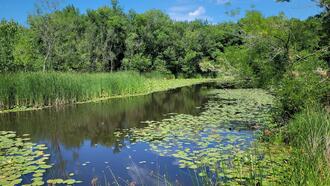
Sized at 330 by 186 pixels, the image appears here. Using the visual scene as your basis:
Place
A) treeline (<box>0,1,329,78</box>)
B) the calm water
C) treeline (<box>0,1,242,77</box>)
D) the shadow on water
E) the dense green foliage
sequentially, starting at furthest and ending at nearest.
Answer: treeline (<box>0,1,242,77</box>)
treeline (<box>0,1,329,78</box>)
the dense green foliage
the shadow on water
the calm water

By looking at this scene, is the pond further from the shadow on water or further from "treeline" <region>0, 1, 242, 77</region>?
"treeline" <region>0, 1, 242, 77</region>

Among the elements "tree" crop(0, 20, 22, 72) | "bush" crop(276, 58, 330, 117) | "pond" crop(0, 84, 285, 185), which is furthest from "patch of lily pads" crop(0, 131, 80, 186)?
"tree" crop(0, 20, 22, 72)

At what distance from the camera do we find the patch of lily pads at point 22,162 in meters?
5.88

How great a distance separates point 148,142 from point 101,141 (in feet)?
4.56

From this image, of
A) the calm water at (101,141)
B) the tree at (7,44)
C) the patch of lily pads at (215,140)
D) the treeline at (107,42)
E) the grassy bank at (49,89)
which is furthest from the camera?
the treeline at (107,42)

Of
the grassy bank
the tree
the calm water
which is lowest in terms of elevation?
the calm water

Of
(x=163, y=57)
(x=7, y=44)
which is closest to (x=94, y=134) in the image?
(x=7, y=44)

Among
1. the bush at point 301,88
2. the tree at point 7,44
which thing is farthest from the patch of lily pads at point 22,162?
the tree at point 7,44

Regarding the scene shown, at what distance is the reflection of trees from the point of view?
954 centimetres

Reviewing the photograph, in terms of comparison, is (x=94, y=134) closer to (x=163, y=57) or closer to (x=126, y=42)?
(x=126, y=42)

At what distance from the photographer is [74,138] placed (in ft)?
31.6

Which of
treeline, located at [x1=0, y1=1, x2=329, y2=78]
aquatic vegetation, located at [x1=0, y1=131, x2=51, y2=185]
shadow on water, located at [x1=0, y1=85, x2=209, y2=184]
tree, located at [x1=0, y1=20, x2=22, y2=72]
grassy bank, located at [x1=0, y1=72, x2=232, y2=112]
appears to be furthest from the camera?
tree, located at [x1=0, y1=20, x2=22, y2=72]

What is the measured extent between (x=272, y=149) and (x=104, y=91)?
12.8 m

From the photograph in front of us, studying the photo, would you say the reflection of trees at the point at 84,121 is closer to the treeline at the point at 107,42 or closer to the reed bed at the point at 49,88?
the reed bed at the point at 49,88
